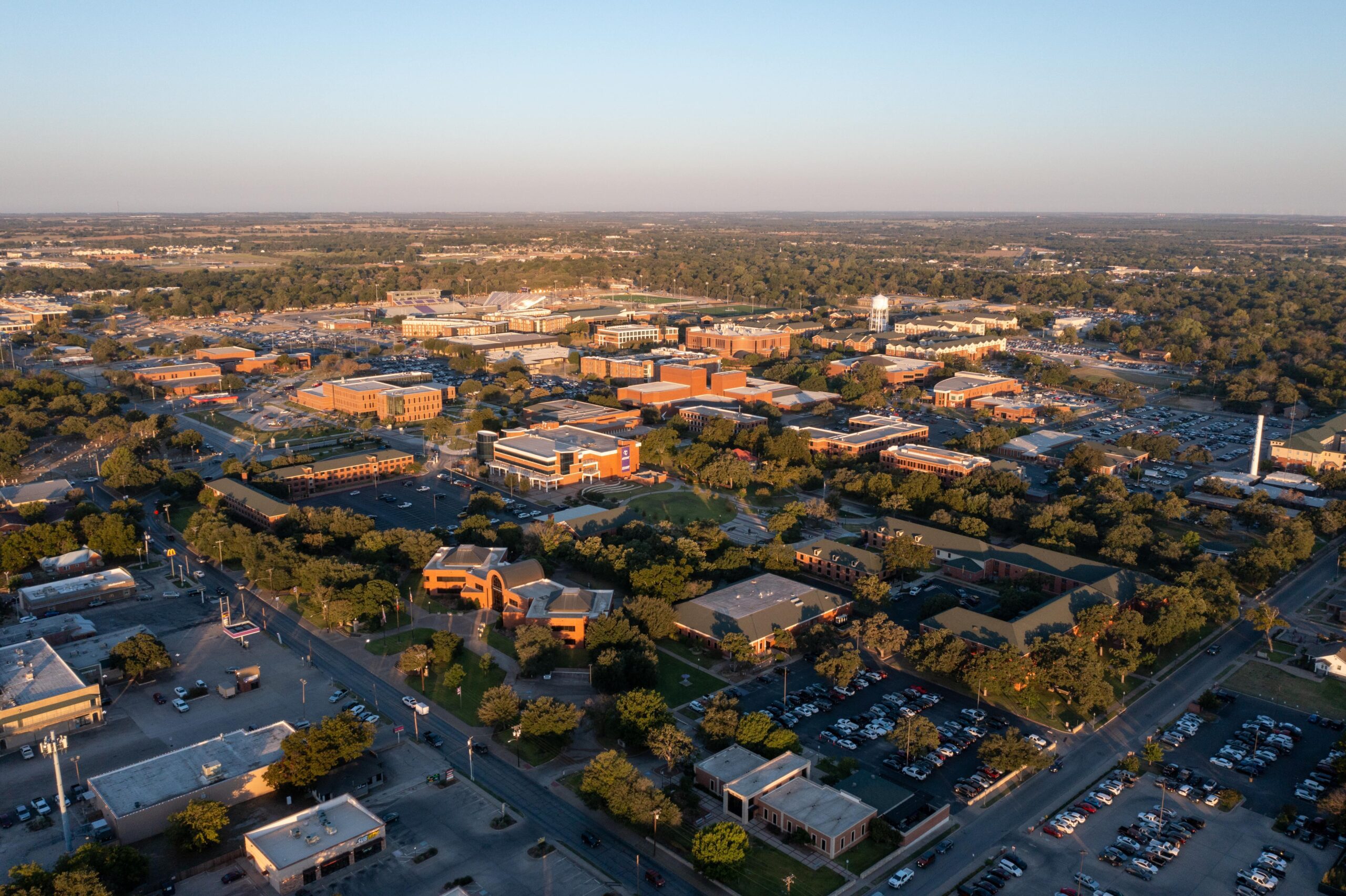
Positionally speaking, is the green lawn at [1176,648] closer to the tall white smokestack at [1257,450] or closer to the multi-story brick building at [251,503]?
the tall white smokestack at [1257,450]

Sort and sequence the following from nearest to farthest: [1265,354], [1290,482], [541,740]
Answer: [541,740] → [1290,482] → [1265,354]

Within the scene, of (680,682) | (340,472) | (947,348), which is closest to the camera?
(680,682)

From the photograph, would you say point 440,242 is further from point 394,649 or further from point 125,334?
point 394,649

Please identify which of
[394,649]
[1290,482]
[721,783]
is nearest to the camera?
[721,783]

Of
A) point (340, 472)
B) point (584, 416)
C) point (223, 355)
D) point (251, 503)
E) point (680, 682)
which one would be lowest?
point (680, 682)

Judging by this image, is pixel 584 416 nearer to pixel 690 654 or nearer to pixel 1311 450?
pixel 690 654

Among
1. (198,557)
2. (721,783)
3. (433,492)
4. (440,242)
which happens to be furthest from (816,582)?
(440,242)

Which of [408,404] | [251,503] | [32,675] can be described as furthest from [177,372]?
[32,675]
